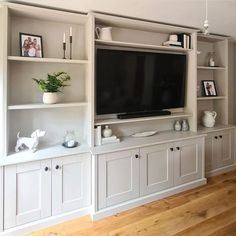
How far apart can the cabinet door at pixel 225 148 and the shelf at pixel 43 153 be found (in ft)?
7.07

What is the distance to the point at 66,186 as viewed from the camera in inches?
90.0

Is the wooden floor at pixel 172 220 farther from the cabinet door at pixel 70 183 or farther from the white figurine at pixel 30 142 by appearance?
the white figurine at pixel 30 142

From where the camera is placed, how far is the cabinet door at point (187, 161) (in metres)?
2.87

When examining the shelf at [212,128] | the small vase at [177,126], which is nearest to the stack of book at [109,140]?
the small vase at [177,126]

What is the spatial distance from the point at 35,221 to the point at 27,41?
5.92 ft

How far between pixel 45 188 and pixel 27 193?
0.54 feet

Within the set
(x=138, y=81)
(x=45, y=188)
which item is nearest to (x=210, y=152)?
(x=138, y=81)

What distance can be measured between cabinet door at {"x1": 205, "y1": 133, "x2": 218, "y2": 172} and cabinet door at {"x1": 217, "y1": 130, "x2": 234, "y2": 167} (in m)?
0.09

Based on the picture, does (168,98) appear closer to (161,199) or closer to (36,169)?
(161,199)

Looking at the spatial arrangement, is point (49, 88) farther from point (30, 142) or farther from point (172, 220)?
point (172, 220)

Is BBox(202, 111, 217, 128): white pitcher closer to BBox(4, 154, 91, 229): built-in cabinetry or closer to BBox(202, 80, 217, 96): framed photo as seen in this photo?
BBox(202, 80, 217, 96): framed photo

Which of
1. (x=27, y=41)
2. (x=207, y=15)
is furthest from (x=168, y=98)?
(x=27, y=41)

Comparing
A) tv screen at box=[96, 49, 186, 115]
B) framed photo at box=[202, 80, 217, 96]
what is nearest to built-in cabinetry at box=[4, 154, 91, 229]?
tv screen at box=[96, 49, 186, 115]

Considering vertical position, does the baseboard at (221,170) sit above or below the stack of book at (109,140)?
below
